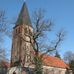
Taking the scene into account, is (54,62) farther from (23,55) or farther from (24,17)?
(24,17)

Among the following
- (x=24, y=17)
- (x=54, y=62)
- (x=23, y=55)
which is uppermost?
(x=24, y=17)

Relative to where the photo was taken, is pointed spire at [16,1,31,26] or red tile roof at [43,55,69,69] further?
red tile roof at [43,55,69,69]

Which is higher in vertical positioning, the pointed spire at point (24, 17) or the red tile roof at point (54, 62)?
the pointed spire at point (24, 17)

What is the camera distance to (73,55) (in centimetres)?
7606

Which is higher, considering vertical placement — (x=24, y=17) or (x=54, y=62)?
(x=24, y=17)

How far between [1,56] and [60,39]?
1201 cm

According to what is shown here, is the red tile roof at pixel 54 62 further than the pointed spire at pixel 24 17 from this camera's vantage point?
Yes

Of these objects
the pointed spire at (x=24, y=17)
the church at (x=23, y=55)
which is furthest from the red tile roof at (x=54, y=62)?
the pointed spire at (x=24, y=17)

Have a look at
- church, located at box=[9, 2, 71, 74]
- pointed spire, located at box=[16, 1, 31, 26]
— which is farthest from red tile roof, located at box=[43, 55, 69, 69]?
pointed spire, located at box=[16, 1, 31, 26]

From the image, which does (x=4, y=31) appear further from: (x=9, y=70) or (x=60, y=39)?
(x=9, y=70)

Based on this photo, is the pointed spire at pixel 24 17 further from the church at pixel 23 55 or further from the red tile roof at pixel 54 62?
the red tile roof at pixel 54 62

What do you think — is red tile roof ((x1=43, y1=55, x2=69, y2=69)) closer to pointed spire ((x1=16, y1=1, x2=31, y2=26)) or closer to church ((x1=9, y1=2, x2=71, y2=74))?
church ((x1=9, y1=2, x2=71, y2=74))

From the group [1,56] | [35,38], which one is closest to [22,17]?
[35,38]

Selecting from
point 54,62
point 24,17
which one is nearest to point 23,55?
point 54,62
